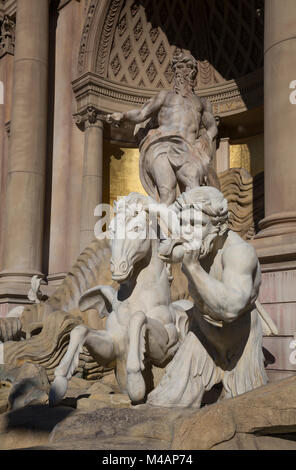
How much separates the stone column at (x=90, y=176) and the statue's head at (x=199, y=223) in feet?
28.1

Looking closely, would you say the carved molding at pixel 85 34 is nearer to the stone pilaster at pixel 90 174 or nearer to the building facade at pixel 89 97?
the building facade at pixel 89 97

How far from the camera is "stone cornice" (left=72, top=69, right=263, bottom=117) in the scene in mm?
12289

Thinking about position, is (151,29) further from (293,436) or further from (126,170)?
(293,436)

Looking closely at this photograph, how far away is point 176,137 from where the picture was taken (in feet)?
29.2

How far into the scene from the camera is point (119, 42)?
513 inches

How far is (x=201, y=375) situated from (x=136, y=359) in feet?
1.41

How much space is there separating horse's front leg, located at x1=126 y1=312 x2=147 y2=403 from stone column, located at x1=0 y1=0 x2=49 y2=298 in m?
7.65

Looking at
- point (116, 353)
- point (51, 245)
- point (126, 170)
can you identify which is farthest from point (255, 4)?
point (116, 353)

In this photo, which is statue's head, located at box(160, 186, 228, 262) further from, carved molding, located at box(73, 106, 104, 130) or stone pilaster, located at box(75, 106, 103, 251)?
carved molding, located at box(73, 106, 104, 130)

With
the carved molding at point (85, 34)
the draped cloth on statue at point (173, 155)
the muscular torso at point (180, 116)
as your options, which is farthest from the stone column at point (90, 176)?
the muscular torso at point (180, 116)

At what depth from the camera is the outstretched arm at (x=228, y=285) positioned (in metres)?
3.31

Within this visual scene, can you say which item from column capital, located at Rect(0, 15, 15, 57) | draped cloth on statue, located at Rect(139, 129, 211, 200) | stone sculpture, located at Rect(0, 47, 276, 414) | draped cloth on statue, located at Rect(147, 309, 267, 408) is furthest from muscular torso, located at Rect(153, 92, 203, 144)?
column capital, located at Rect(0, 15, 15, 57)
